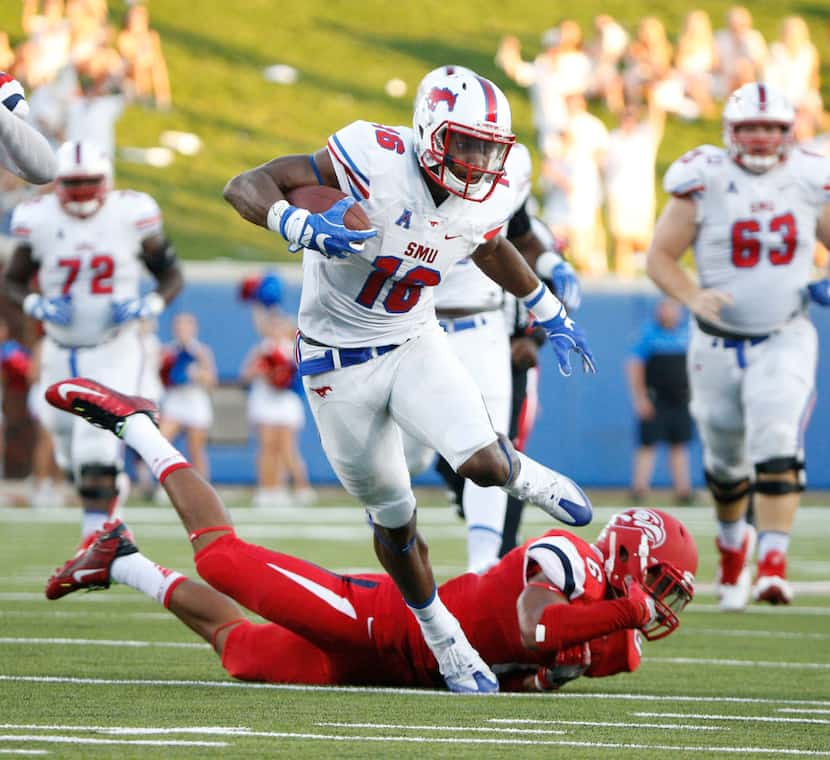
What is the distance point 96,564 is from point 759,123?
370cm

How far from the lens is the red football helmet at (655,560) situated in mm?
4617

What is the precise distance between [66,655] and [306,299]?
1376 mm

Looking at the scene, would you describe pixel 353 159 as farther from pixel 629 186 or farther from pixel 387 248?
pixel 629 186

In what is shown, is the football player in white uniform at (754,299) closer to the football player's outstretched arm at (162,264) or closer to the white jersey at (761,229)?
the white jersey at (761,229)

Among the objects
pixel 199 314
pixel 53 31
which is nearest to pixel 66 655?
pixel 199 314

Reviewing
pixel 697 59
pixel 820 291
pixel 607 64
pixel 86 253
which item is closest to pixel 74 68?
pixel 607 64

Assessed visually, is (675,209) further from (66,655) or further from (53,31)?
(53,31)

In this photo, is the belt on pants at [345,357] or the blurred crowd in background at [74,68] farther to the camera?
the blurred crowd in background at [74,68]

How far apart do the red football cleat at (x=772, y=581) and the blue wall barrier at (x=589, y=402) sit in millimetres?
8533

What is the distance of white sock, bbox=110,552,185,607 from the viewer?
5.13m

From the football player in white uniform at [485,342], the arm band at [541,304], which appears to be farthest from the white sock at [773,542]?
the arm band at [541,304]

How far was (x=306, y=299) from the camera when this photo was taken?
521cm

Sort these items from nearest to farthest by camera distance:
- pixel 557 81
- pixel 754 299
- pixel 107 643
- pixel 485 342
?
pixel 107 643 < pixel 485 342 < pixel 754 299 < pixel 557 81

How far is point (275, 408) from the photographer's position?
49.8ft
